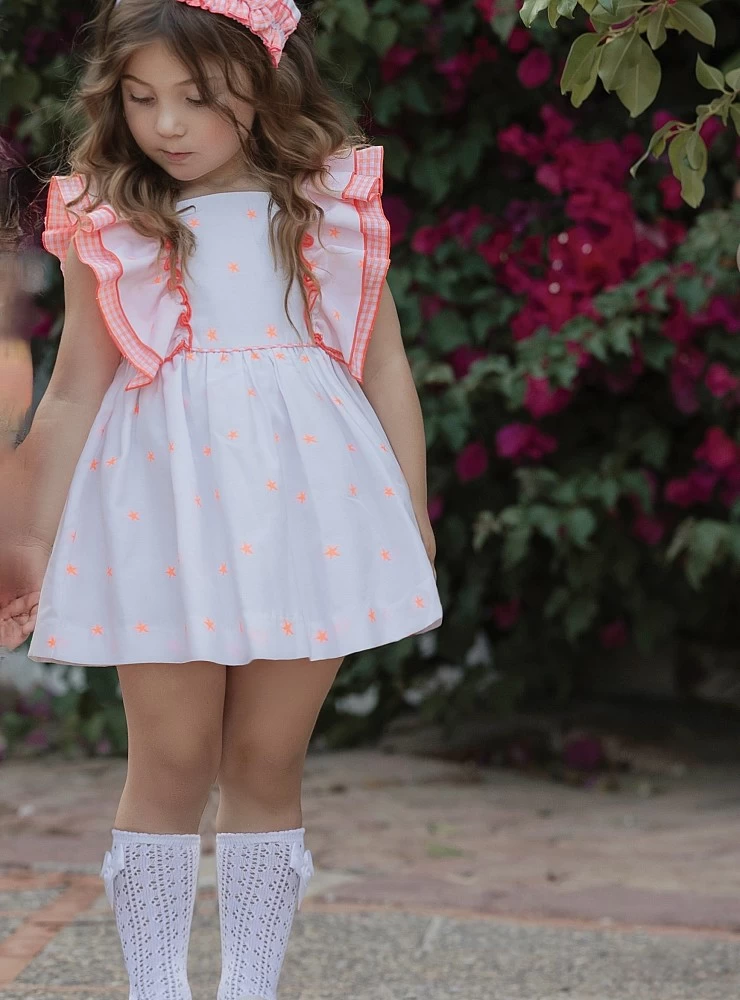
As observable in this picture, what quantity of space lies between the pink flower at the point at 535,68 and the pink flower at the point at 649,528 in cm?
98

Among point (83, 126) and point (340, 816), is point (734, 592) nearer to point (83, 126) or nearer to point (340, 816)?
point (340, 816)

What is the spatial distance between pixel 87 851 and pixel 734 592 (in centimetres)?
173

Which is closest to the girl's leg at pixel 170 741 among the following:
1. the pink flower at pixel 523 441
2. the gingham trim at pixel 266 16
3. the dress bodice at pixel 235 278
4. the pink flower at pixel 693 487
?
the dress bodice at pixel 235 278

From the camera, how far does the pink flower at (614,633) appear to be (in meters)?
3.66

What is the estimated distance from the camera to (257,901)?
189 centimetres

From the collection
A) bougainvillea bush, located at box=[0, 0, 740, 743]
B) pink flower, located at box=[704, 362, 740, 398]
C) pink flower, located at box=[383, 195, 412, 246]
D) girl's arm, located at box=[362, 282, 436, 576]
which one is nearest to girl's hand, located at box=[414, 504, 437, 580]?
girl's arm, located at box=[362, 282, 436, 576]

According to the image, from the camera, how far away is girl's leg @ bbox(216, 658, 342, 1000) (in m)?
1.83

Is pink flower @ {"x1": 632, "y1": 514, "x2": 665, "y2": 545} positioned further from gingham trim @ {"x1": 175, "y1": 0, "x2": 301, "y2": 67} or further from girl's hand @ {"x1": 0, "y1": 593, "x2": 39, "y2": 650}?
girl's hand @ {"x1": 0, "y1": 593, "x2": 39, "y2": 650}

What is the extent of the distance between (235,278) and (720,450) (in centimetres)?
159

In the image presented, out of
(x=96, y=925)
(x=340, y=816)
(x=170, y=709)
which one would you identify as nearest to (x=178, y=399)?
(x=170, y=709)

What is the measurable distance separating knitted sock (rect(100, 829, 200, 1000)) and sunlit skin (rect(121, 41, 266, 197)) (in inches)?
32.8

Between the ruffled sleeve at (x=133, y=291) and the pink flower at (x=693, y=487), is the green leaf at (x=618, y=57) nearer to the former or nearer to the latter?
the ruffled sleeve at (x=133, y=291)

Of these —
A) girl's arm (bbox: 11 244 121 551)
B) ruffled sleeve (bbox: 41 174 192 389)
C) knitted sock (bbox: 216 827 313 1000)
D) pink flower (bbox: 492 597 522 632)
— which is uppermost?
ruffled sleeve (bbox: 41 174 192 389)

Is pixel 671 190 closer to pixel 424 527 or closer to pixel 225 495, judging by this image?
Answer: pixel 424 527
